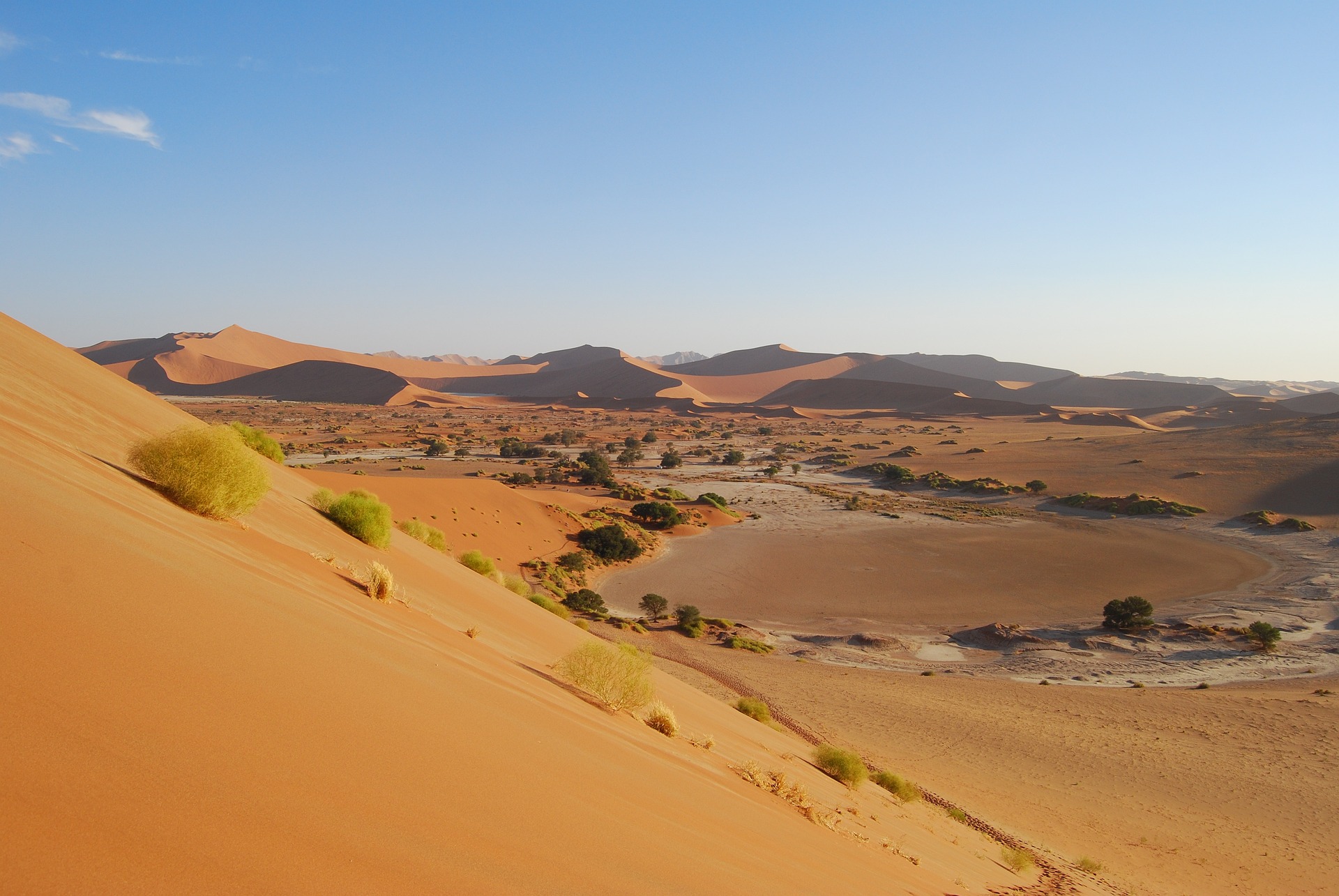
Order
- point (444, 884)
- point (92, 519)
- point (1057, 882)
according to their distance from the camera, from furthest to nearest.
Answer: point (1057, 882), point (92, 519), point (444, 884)

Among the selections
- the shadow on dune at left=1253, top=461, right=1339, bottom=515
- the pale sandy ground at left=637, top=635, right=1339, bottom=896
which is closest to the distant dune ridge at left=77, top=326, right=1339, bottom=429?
the shadow on dune at left=1253, top=461, right=1339, bottom=515

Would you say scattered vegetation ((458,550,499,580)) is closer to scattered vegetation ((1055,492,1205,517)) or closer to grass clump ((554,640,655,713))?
grass clump ((554,640,655,713))

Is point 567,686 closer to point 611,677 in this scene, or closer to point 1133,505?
point 611,677

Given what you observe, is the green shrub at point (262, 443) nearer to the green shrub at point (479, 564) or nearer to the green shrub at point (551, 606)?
the green shrub at point (479, 564)

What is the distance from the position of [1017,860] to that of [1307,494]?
43.2 meters

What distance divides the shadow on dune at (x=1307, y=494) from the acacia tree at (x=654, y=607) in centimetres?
3466

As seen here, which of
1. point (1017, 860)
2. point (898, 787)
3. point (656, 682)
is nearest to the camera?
point (1017, 860)

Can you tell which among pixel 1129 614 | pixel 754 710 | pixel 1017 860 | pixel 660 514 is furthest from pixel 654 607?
pixel 1017 860

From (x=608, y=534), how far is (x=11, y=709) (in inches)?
1082

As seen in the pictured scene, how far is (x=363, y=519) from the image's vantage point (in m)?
10.4

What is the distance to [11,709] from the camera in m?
2.35

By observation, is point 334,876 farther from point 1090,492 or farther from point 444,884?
point 1090,492

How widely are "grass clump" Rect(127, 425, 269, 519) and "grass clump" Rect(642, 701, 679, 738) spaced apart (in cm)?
432

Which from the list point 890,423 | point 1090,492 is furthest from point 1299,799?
point 890,423
